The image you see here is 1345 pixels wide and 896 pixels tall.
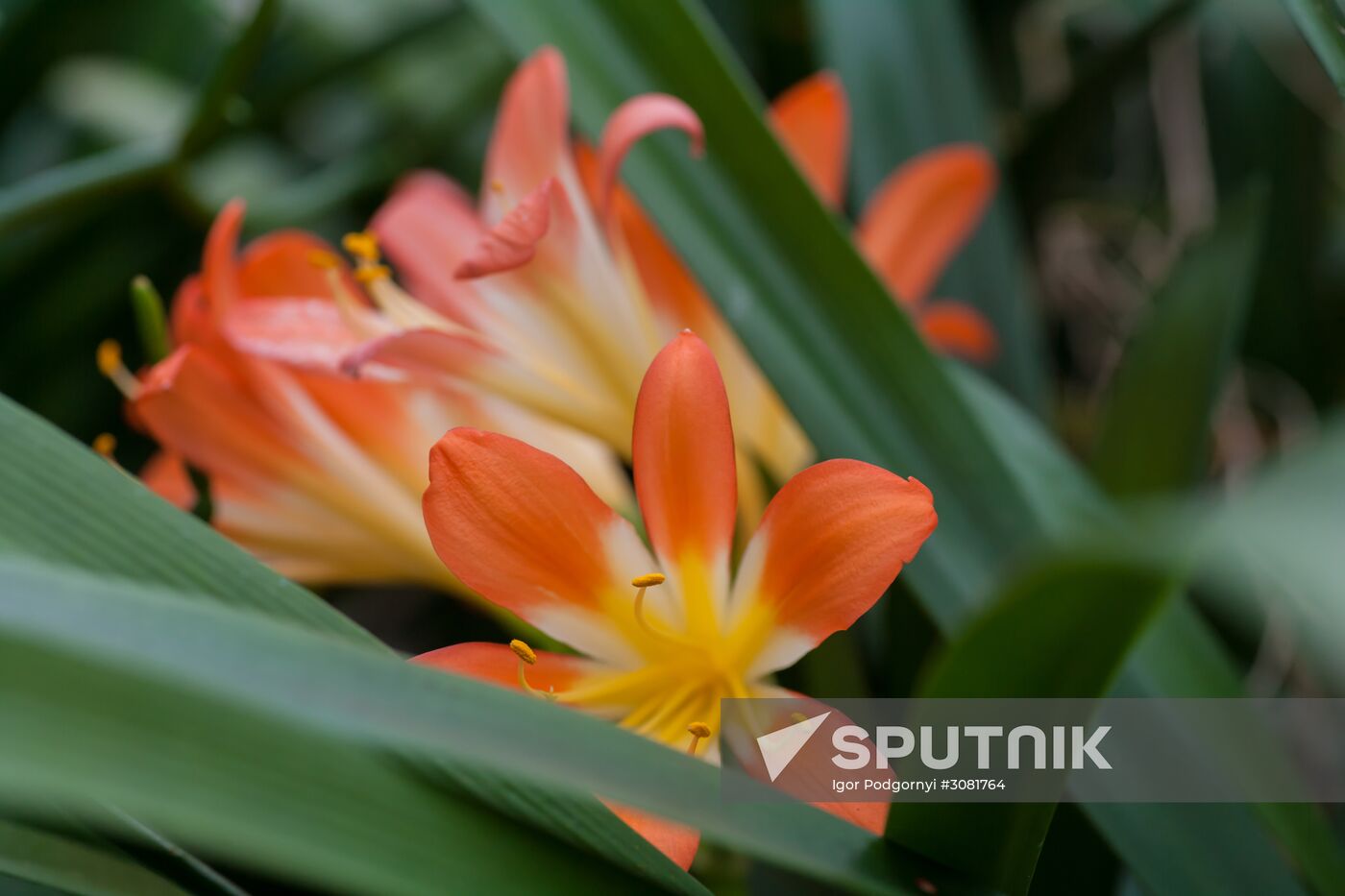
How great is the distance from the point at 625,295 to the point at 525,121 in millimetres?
79

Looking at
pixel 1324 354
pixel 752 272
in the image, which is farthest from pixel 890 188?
pixel 1324 354

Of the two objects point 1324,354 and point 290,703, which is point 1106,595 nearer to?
point 290,703

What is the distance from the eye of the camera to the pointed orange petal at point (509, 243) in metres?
0.32

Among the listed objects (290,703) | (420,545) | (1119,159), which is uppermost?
(1119,159)

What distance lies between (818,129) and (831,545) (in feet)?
0.97

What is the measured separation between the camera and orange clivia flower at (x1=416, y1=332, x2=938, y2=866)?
0.88 feet

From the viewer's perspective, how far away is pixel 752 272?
429 millimetres

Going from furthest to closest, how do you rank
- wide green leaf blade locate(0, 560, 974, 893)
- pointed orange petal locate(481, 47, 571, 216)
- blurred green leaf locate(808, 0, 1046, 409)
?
blurred green leaf locate(808, 0, 1046, 409)
pointed orange petal locate(481, 47, 571, 216)
wide green leaf blade locate(0, 560, 974, 893)

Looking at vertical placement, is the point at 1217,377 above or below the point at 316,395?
above

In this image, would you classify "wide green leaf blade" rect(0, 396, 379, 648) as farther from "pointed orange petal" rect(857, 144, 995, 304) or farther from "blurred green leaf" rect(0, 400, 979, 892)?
"pointed orange petal" rect(857, 144, 995, 304)

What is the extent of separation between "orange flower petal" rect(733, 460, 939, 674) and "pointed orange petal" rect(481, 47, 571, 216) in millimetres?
187

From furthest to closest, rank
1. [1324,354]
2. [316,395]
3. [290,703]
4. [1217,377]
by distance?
1. [1324,354]
2. [1217,377]
3. [316,395]
4. [290,703]

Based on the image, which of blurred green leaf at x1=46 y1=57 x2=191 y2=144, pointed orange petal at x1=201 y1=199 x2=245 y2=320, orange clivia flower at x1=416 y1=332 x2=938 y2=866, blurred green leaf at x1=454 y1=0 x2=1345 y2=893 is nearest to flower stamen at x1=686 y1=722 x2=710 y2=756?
orange clivia flower at x1=416 y1=332 x2=938 y2=866

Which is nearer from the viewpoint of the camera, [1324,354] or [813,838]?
[813,838]
